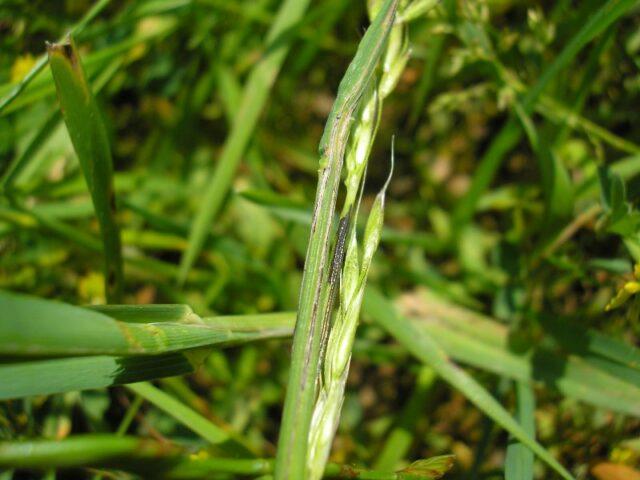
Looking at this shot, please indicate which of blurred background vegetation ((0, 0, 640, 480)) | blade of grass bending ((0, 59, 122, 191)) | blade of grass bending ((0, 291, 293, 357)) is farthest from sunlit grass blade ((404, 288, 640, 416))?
blade of grass bending ((0, 59, 122, 191))

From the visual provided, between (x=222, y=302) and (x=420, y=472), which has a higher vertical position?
(x=222, y=302)

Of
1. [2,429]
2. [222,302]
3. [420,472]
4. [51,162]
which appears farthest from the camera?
[222,302]

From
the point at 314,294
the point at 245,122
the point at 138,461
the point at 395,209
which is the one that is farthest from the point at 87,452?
the point at 395,209

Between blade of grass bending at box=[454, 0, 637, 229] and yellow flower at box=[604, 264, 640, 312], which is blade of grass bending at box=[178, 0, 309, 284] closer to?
blade of grass bending at box=[454, 0, 637, 229]

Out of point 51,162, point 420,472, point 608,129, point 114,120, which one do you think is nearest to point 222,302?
point 51,162

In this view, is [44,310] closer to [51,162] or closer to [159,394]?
[159,394]

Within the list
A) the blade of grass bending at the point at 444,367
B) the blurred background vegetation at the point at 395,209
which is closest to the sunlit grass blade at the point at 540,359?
the blurred background vegetation at the point at 395,209
